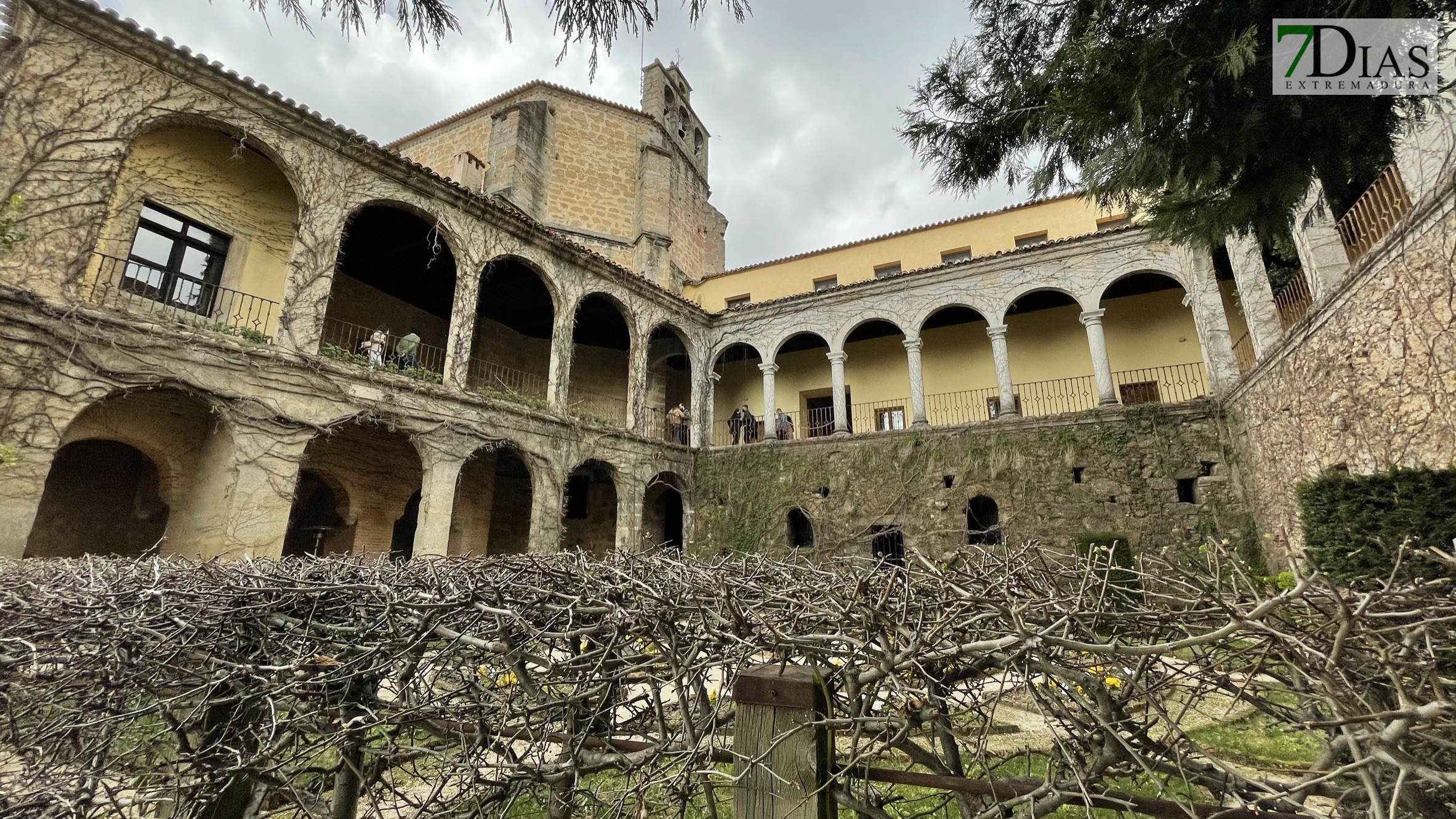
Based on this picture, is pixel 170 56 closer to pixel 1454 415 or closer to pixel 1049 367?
pixel 1454 415

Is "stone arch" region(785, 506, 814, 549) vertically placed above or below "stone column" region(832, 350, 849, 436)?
below

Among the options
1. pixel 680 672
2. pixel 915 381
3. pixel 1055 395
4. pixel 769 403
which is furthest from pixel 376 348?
pixel 1055 395

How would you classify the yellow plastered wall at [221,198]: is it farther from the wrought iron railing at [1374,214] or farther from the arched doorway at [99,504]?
the wrought iron railing at [1374,214]

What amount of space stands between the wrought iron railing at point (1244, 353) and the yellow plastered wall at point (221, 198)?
16.7m

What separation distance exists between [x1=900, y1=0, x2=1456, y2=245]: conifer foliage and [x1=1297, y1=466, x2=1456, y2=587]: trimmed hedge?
2858mm

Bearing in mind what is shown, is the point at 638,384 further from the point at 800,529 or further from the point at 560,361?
the point at 800,529

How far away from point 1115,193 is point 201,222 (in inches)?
488

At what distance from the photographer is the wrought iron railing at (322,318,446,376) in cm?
940

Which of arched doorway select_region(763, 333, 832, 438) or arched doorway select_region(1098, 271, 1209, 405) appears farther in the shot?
arched doorway select_region(763, 333, 832, 438)

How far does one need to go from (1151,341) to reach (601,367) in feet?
47.3

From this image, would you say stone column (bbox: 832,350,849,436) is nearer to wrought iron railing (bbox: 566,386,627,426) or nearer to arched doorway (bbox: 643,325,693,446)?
arched doorway (bbox: 643,325,693,446)

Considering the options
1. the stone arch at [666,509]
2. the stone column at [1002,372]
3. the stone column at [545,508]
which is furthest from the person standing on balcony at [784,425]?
the stone column at [545,508]

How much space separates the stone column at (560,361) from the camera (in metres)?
12.2

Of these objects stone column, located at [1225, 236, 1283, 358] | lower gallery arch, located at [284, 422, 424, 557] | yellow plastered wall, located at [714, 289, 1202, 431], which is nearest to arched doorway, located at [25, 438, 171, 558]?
lower gallery arch, located at [284, 422, 424, 557]
